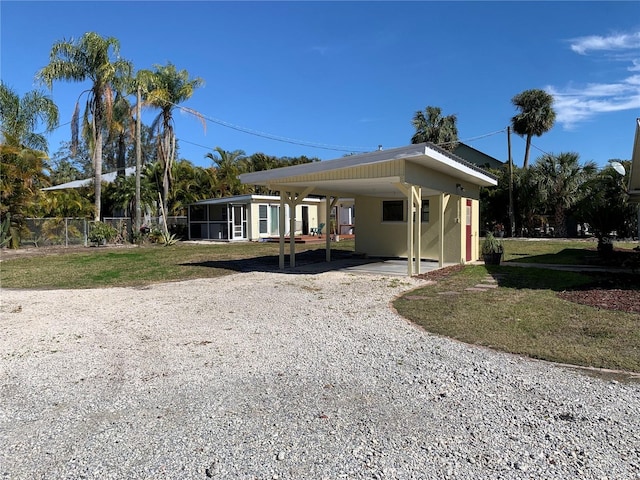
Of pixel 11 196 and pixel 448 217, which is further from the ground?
pixel 11 196

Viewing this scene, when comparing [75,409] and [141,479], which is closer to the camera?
[141,479]

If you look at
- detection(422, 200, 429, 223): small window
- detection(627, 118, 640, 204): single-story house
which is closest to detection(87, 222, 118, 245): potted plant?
detection(422, 200, 429, 223): small window

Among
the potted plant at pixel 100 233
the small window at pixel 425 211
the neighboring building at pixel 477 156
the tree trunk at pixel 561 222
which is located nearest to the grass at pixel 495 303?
the small window at pixel 425 211

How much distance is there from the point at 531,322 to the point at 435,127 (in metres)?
29.1

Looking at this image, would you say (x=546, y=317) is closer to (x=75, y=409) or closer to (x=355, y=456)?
(x=355, y=456)

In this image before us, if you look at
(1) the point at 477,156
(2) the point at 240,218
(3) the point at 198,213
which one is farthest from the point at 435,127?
(3) the point at 198,213

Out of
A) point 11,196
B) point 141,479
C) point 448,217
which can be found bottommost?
point 141,479

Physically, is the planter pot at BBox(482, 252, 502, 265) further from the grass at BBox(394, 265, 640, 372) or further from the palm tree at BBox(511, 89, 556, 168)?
the palm tree at BBox(511, 89, 556, 168)

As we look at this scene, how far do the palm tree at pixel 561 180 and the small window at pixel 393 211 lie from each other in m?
16.2

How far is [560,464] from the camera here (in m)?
2.45

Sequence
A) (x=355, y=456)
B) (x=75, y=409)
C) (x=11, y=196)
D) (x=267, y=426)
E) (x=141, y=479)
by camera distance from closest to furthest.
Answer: (x=141, y=479) < (x=355, y=456) < (x=267, y=426) < (x=75, y=409) < (x=11, y=196)

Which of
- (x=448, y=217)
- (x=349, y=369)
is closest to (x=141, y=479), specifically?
(x=349, y=369)

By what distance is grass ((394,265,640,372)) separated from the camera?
4402mm

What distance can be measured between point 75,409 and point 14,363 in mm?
1613
